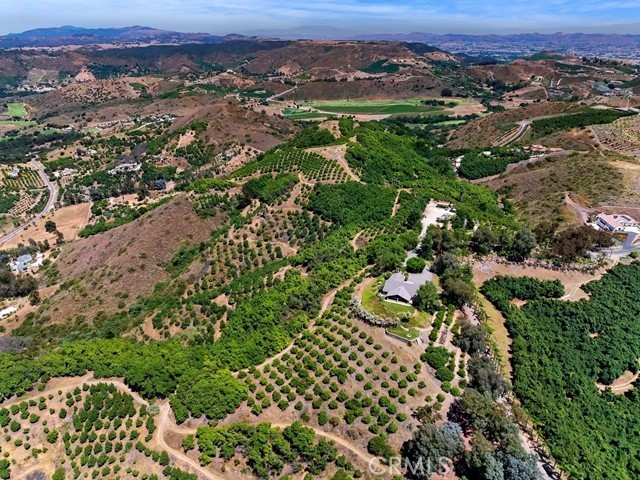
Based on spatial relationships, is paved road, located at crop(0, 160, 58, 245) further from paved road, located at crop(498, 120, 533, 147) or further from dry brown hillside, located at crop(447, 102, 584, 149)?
paved road, located at crop(498, 120, 533, 147)

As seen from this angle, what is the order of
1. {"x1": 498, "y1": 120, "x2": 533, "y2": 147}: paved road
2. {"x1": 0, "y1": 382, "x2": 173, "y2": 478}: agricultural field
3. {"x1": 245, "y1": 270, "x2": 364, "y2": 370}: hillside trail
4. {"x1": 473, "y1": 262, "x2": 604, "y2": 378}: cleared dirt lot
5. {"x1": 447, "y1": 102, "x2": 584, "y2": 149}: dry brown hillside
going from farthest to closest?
{"x1": 447, "y1": 102, "x2": 584, "y2": 149}: dry brown hillside, {"x1": 498, "y1": 120, "x2": 533, "y2": 147}: paved road, {"x1": 473, "y1": 262, "x2": 604, "y2": 378}: cleared dirt lot, {"x1": 245, "y1": 270, "x2": 364, "y2": 370}: hillside trail, {"x1": 0, "y1": 382, "x2": 173, "y2": 478}: agricultural field

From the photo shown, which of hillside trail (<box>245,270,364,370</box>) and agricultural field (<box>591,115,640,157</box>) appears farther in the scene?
agricultural field (<box>591,115,640,157</box>)

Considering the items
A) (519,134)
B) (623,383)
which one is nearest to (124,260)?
(623,383)

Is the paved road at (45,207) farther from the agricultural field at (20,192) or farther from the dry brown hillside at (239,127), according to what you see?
the dry brown hillside at (239,127)

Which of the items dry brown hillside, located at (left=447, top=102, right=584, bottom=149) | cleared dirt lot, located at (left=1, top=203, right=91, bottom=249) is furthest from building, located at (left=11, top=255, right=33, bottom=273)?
dry brown hillside, located at (left=447, top=102, right=584, bottom=149)

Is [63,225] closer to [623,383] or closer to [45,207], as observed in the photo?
[45,207]

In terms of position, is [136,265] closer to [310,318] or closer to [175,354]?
[175,354]

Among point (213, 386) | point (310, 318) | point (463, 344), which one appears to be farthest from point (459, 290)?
point (213, 386)
